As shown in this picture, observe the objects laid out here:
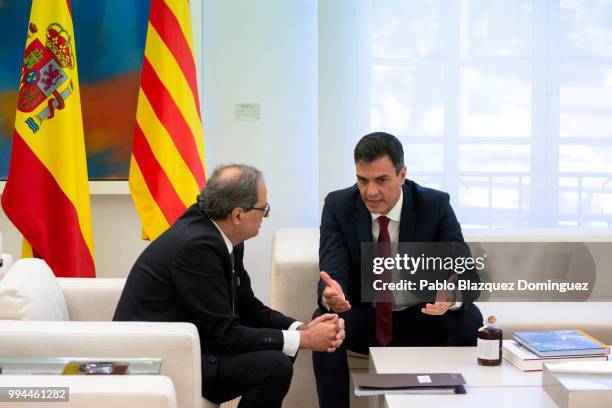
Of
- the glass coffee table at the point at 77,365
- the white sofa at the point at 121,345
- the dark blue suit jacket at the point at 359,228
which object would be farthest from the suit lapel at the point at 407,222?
the glass coffee table at the point at 77,365

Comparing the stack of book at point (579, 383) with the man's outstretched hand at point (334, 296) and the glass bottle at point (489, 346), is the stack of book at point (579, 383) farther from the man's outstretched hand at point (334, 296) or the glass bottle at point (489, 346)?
the man's outstretched hand at point (334, 296)

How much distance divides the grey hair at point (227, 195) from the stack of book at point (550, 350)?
3.25 feet

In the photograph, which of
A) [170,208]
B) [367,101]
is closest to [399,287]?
[170,208]

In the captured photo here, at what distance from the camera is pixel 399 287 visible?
10.4 ft

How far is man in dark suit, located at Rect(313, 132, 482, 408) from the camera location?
9.34 feet

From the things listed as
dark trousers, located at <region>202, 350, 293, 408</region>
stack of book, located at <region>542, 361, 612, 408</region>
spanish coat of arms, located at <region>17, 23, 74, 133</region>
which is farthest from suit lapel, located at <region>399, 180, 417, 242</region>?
spanish coat of arms, located at <region>17, 23, 74, 133</region>

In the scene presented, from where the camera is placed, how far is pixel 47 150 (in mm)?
3842

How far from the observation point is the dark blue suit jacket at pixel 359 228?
3113mm

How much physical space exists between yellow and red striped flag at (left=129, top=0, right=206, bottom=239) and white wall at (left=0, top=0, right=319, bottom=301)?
0.51 meters

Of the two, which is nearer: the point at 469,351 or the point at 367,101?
the point at 469,351

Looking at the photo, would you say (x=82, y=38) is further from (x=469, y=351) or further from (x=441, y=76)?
(x=469, y=351)

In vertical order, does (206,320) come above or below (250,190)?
below

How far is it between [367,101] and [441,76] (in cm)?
49

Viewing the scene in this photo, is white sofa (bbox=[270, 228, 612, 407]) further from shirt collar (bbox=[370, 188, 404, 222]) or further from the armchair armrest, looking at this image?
the armchair armrest
